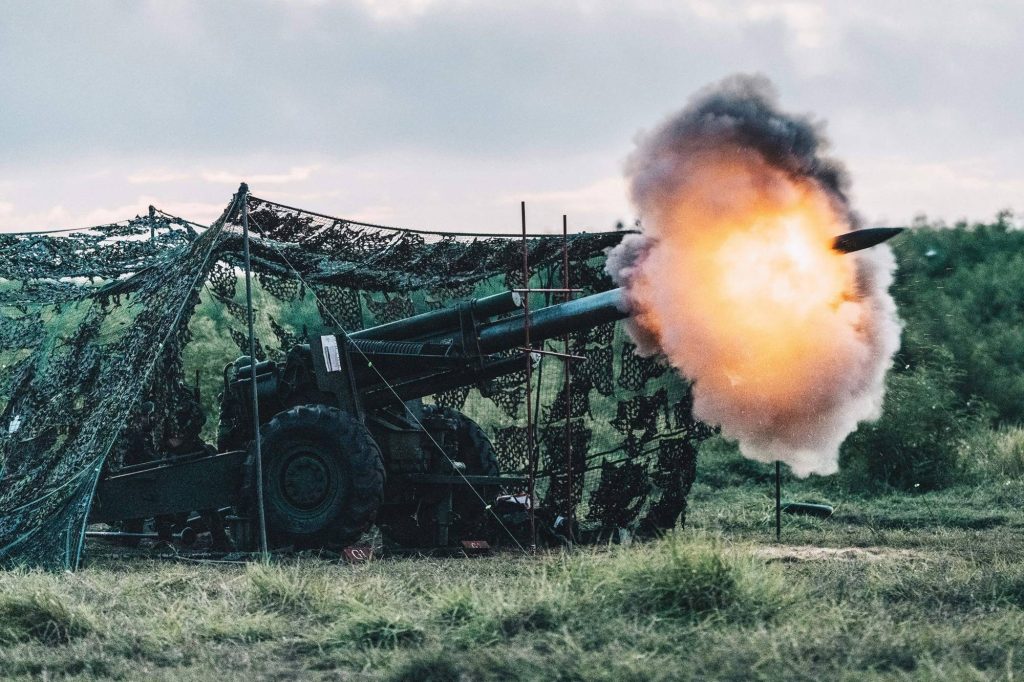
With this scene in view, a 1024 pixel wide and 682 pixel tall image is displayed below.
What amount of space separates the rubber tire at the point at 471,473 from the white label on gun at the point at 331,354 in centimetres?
152

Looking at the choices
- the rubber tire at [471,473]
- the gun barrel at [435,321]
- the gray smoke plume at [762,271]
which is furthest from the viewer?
the rubber tire at [471,473]

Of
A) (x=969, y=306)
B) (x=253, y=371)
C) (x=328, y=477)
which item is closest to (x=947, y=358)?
(x=969, y=306)

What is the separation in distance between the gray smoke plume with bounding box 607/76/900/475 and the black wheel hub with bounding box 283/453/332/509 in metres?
3.52

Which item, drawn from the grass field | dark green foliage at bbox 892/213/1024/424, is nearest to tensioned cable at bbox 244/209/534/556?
the grass field

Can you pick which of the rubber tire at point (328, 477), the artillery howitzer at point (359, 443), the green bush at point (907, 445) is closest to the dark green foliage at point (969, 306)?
the green bush at point (907, 445)

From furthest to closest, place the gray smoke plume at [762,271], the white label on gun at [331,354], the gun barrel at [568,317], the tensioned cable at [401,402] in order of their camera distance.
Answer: the white label on gun at [331,354] → the tensioned cable at [401,402] → the gun barrel at [568,317] → the gray smoke plume at [762,271]

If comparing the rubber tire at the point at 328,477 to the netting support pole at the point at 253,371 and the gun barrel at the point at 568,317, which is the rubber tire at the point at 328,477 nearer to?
the netting support pole at the point at 253,371

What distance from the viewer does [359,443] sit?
12.8 metres

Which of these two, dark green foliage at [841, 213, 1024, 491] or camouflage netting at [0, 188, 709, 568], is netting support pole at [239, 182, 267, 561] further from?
dark green foliage at [841, 213, 1024, 491]

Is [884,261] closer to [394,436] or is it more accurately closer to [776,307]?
[776,307]

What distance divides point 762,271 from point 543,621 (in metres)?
4.64

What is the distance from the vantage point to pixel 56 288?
1490cm

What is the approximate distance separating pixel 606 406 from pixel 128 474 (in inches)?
200

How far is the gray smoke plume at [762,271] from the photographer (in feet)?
38.8
